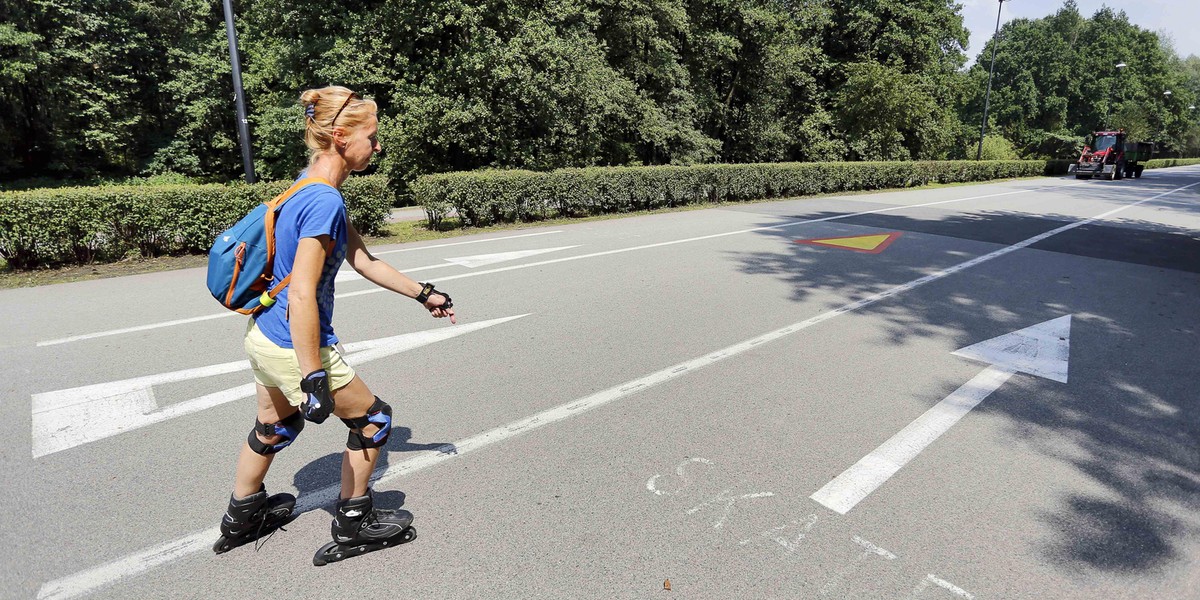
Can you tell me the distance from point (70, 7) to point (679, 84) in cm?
2798

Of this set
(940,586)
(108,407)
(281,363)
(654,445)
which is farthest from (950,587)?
(108,407)

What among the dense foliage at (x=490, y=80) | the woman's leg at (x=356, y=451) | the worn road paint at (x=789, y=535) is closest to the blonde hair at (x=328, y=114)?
the woman's leg at (x=356, y=451)

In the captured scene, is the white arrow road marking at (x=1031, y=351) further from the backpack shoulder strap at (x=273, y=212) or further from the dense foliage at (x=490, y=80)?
the dense foliage at (x=490, y=80)

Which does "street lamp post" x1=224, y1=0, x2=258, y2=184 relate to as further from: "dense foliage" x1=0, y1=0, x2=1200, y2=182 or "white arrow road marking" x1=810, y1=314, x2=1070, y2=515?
"white arrow road marking" x1=810, y1=314, x2=1070, y2=515

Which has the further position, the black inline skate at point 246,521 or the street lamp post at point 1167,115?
the street lamp post at point 1167,115

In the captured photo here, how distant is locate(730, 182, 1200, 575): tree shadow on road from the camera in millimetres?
2984

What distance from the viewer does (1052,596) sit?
2.45 meters

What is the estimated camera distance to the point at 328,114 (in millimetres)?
2309

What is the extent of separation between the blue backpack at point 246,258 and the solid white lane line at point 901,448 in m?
2.72

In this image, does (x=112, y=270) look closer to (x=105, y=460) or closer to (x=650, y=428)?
(x=105, y=460)

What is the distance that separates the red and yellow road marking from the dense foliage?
11.3 meters

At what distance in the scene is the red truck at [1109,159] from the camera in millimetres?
37594

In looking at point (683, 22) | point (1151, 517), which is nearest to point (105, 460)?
point (1151, 517)

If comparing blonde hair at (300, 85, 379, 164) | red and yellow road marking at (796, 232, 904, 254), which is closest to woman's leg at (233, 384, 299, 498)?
blonde hair at (300, 85, 379, 164)
